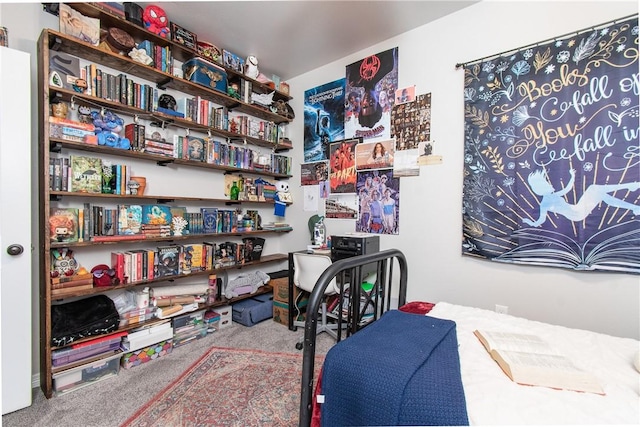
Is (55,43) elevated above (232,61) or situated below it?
below

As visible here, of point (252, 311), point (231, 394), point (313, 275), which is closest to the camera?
point (231, 394)

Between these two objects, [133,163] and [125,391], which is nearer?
[125,391]

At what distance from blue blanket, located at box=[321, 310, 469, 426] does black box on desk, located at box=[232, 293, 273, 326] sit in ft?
6.17

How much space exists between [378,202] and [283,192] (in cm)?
126

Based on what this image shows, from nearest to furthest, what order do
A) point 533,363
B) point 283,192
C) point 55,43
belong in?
point 533,363, point 55,43, point 283,192

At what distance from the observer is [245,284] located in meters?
2.93

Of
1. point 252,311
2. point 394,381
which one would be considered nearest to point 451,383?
point 394,381

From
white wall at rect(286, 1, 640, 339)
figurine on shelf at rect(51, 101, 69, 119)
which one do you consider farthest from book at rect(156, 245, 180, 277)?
white wall at rect(286, 1, 640, 339)

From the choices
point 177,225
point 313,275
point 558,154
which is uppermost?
point 558,154

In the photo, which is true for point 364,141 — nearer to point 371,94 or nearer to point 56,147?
point 371,94

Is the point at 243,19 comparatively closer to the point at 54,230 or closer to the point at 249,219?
the point at 249,219

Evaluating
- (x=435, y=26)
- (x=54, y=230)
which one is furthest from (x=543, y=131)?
(x=54, y=230)

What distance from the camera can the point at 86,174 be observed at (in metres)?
1.94

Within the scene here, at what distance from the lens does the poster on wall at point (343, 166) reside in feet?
Answer: 9.39
